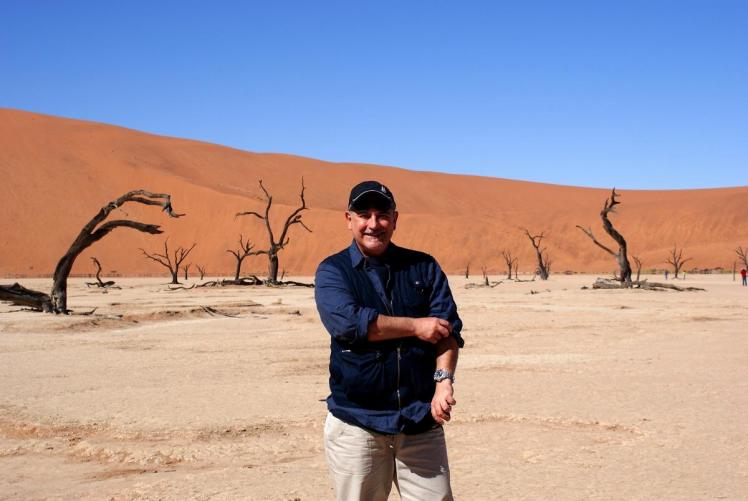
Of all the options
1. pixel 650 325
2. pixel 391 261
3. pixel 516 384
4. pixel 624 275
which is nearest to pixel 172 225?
pixel 624 275

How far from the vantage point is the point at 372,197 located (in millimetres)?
3291

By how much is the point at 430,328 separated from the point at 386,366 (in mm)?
211

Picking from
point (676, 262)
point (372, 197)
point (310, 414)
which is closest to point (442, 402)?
point (372, 197)

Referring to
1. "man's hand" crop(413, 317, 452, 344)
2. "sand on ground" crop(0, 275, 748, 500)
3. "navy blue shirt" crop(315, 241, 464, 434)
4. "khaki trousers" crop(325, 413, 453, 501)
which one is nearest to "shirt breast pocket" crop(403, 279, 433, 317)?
"navy blue shirt" crop(315, 241, 464, 434)

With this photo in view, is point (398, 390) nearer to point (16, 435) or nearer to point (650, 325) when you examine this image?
point (16, 435)

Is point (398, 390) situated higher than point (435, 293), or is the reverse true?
point (435, 293)

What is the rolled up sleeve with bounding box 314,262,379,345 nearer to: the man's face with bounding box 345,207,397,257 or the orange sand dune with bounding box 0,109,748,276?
the man's face with bounding box 345,207,397,257

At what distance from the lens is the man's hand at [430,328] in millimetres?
3049

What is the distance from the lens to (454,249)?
76.8 meters

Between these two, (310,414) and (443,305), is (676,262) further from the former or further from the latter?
(443,305)

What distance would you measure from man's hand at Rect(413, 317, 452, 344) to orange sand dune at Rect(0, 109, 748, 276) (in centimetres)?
6419

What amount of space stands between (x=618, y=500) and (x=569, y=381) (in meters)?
4.47

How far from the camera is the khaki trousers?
308 centimetres

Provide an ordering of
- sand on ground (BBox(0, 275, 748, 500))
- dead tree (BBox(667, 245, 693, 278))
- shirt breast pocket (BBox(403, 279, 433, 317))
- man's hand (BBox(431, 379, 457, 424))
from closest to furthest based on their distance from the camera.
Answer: man's hand (BBox(431, 379, 457, 424)) < shirt breast pocket (BBox(403, 279, 433, 317)) < sand on ground (BBox(0, 275, 748, 500)) < dead tree (BBox(667, 245, 693, 278))
